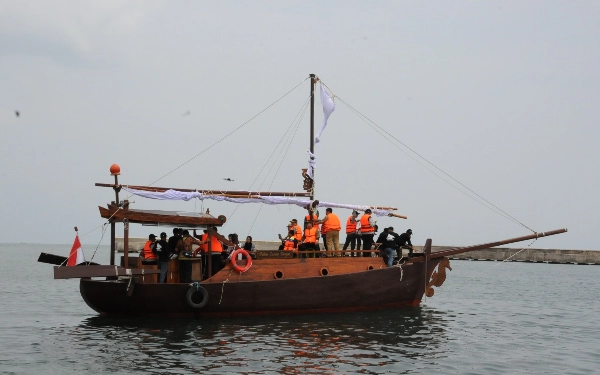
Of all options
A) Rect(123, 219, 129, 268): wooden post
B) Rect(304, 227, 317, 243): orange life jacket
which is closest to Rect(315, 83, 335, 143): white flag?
Rect(304, 227, 317, 243): orange life jacket

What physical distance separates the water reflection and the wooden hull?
0.29 m

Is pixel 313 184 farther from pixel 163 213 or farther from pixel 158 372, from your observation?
pixel 158 372

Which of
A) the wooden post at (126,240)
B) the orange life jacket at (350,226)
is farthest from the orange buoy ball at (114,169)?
the orange life jacket at (350,226)

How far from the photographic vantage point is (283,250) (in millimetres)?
21031

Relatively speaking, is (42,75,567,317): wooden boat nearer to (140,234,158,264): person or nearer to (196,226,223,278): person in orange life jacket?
(140,234,158,264): person

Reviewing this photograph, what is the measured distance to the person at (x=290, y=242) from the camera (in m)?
22.2

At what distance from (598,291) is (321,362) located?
28.7 metres

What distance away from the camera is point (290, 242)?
22359 mm

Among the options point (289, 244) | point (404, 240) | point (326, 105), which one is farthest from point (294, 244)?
point (326, 105)

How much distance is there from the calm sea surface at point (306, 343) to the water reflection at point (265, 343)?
0.08 feet

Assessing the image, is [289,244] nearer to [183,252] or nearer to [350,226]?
[350,226]

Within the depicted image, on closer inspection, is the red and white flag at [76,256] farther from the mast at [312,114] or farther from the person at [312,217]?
the mast at [312,114]

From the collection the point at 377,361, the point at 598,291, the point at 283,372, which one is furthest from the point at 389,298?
the point at 598,291

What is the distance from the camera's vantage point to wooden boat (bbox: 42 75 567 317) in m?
19.7
